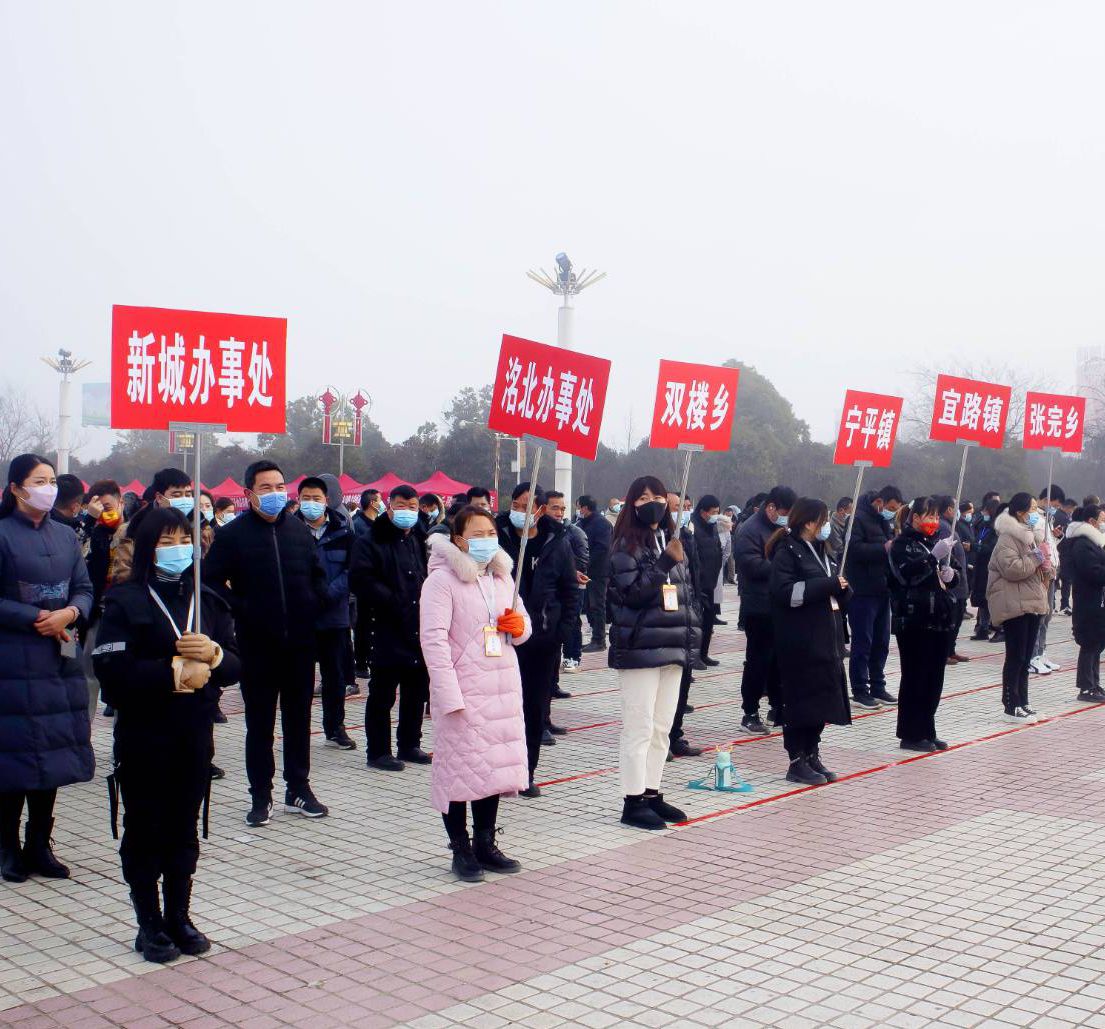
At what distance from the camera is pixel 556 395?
812cm

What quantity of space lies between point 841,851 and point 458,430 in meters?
50.0

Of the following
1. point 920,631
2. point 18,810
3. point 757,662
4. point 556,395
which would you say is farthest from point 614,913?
point 757,662

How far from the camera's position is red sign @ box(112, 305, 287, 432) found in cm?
662

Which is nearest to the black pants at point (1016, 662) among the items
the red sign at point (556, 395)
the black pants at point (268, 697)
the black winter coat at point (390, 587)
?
the red sign at point (556, 395)

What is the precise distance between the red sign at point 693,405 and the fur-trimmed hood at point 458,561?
11.3 ft

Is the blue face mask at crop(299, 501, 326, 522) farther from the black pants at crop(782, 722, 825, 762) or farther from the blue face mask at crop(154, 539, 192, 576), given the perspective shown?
the blue face mask at crop(154, 539, 192, 576)

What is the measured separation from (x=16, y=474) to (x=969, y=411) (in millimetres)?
9681

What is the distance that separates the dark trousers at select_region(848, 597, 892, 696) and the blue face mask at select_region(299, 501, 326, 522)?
5404 mm

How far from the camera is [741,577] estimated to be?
1123 centimetres

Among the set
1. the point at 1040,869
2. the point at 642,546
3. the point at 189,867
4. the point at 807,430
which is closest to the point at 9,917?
the point at 189,867

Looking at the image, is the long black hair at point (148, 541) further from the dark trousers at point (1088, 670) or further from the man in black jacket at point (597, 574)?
the man in black jacket at point (597, 574)

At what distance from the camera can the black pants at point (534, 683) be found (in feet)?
27.7

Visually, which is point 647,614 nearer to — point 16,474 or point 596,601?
point 16,474

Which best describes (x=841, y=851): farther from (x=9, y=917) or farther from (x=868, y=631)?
(x=868, y=631)
